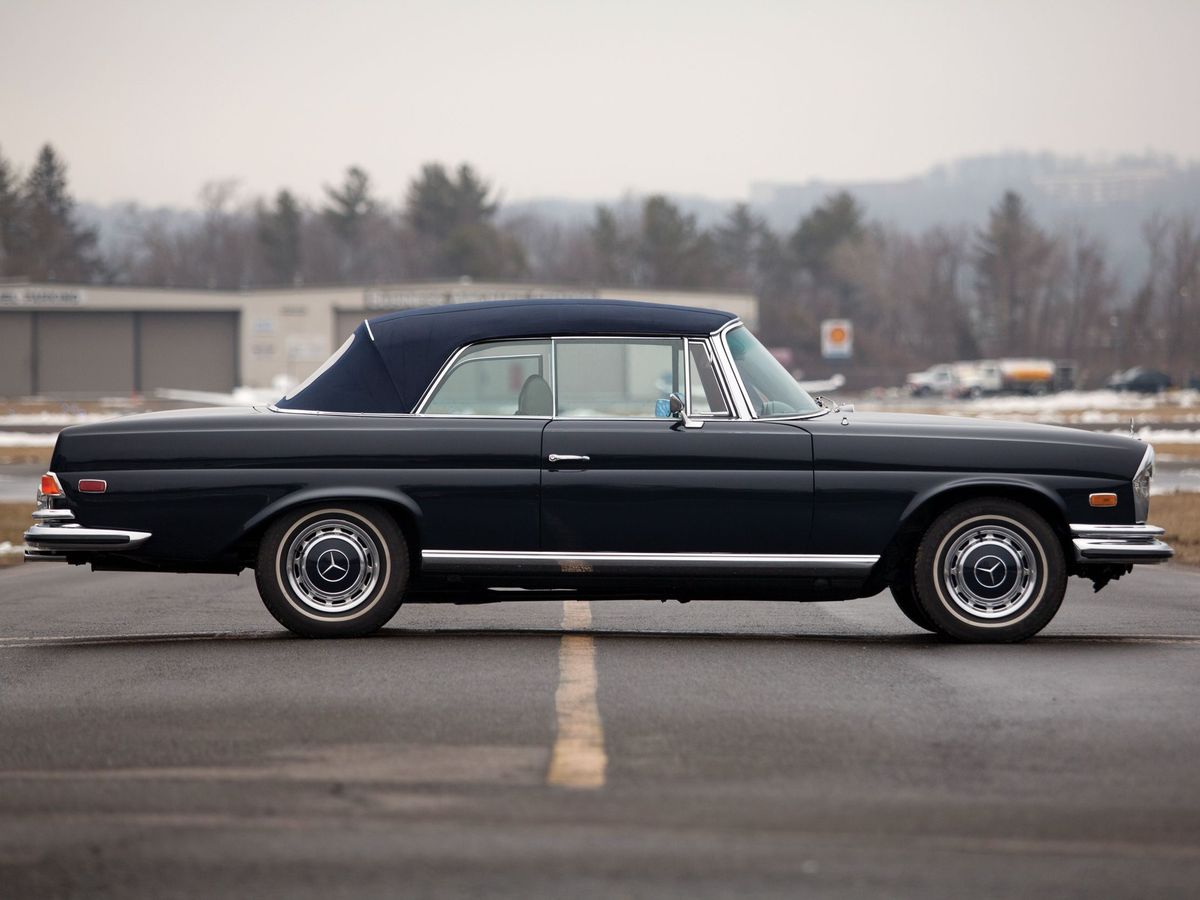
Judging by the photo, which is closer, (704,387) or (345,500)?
(345,500)

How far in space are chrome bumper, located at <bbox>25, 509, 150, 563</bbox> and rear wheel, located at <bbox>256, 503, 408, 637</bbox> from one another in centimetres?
64

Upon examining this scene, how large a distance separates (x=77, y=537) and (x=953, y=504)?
4.23 m

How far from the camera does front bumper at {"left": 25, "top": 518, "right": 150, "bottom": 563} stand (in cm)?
815

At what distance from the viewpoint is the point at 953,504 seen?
27.0ft

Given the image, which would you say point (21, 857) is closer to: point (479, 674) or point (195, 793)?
point (195, 793)

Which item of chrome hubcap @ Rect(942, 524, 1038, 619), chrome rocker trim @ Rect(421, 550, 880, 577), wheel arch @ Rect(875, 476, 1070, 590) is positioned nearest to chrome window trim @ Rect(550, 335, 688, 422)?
chrome rocker trim @ Rect(421, 550, 880, 577)

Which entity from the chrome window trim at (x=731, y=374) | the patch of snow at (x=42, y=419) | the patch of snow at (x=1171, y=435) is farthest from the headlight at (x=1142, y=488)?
the patch of snow at (x=42, y=419)

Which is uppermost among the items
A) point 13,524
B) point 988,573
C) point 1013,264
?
point 1013,264

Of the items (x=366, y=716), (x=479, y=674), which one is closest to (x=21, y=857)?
(x=366, y=716)

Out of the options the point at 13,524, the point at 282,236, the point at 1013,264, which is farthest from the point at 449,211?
the point at 13,524

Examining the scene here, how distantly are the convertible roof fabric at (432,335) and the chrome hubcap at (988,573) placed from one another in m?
1.63

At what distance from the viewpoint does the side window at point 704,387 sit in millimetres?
8273

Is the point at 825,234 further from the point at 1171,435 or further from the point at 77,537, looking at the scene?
the point at 77,537

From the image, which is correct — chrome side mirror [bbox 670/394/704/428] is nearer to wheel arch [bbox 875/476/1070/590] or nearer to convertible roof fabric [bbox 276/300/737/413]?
convertible roof fabric [bbox 276/300/737/413]
